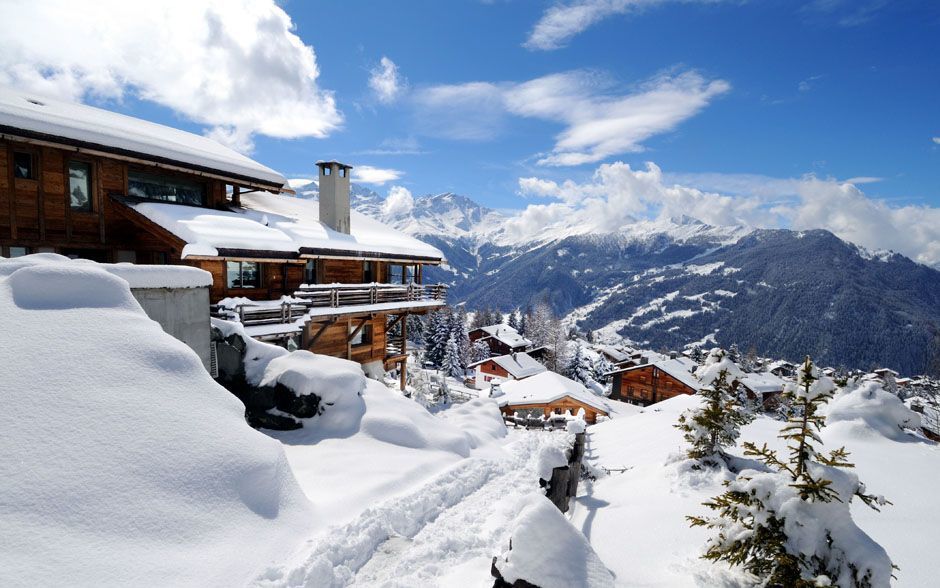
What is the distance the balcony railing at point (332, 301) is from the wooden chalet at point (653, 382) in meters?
46.5

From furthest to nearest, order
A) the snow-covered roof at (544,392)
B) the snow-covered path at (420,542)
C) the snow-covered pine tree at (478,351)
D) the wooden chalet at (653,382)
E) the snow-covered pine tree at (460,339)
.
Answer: the snow-covered pine tree at (478,351) → the snow-covered pine tree at (460,339) → the wooden chalet at (653,382) → the snow-covered roof at (544,392) → the snow-covered path at (420,542)

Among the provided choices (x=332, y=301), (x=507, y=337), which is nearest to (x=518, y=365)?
(x=507, y=337)

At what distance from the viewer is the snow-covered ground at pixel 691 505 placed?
18.5ft

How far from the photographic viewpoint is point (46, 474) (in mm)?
4633

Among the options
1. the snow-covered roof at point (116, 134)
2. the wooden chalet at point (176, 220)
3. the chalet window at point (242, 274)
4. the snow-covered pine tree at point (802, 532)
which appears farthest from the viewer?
the chalet window at point (242, 274)

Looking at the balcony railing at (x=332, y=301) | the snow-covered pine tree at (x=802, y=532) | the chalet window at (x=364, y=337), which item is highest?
the balcony railing at (x=332, y=301)

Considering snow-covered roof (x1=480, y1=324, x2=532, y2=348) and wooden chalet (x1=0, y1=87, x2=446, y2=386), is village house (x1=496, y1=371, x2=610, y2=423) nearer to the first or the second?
wooden chalet (x1=0, y1=87, x2=446, y2=386)

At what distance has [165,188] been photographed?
16859mm

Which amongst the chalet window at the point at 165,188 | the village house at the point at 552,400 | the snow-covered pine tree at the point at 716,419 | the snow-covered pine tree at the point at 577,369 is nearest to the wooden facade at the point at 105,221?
the chalet window at the point at 165,188

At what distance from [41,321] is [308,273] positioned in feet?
43.7

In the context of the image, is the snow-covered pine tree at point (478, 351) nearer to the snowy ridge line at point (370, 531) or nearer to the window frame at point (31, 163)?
the window frame at point (31, 163)

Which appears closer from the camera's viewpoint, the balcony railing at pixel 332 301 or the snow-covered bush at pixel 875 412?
the snow-covered bush at pixel 875 412

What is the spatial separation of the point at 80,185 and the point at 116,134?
2.16 meters

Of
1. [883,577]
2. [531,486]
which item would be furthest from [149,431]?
[883,577]
